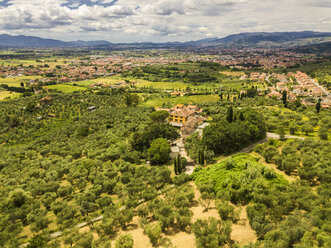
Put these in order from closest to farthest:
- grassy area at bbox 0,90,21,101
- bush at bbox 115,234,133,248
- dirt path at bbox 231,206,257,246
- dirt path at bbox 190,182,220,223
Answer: bush at bbox 115,234,133,248 → dirt path at bbox 231,206,257,246 → dirt path at bbox 190,182,220,223 → grassy area at bbox 0,90,21,101

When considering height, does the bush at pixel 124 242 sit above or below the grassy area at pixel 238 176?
below

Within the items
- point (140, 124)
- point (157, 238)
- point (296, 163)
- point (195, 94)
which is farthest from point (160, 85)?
point (157, 238)

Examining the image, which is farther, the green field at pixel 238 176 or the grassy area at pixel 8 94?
the grassy area at pixel 8 94

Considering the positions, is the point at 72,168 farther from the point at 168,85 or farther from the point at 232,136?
the point at 168,85

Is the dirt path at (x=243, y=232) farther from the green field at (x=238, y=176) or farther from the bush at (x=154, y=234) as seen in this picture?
the bush at (x=154, y=234)

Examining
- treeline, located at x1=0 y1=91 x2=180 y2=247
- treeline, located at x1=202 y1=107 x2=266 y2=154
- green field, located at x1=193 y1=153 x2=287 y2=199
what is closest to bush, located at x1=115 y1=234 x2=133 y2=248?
treeline, located at x1=0 y1=91 x2=180 y2=247

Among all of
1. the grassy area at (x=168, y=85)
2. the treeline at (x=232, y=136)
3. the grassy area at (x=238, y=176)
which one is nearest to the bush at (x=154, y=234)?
the grassy area at (x=238, y=176)

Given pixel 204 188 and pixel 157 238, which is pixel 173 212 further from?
pixel 204 188

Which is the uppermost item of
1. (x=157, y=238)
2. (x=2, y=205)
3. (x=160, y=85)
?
(x=160, y=85)

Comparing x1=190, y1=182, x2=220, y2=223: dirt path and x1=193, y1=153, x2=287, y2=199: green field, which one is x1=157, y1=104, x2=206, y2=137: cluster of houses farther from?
x1=190, y1=182, x2=220, y2=223: dirt path

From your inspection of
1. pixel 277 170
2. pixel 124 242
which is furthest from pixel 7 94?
pixel 277 170

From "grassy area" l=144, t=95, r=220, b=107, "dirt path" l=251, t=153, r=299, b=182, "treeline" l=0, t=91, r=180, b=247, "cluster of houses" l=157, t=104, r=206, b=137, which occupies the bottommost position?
"treeline" l=0, t=91, r=180, b=247
